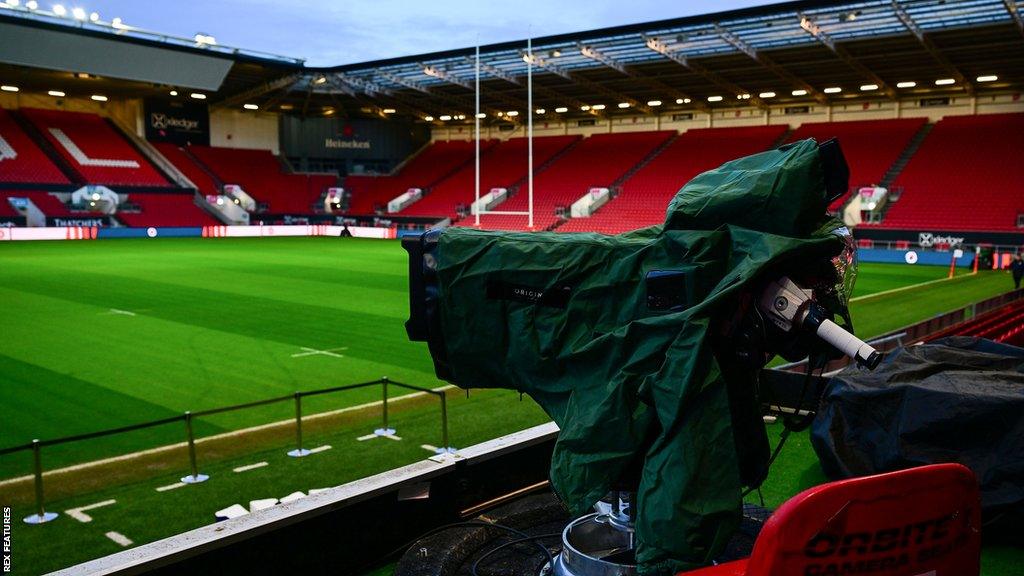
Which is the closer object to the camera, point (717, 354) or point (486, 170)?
point (717, 354)

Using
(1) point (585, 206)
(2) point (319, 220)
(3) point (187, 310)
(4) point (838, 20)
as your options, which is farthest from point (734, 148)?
(3) point (187, 310)

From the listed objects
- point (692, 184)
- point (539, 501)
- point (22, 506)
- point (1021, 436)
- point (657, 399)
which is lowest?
point (22, 506)

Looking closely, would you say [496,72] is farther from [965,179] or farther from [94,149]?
[94,149]

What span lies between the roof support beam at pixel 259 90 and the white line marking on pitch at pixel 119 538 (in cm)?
4603

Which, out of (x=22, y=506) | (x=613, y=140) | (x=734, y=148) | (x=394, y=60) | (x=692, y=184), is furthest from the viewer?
(x=613, y=140)

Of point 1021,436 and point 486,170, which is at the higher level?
point 486,170

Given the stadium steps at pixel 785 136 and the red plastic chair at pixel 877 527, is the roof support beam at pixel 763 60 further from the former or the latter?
the red plastic chair at pixel 877 527

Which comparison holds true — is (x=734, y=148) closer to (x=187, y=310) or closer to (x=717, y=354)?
(x=187, y=310)

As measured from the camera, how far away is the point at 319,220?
56875 millimetres

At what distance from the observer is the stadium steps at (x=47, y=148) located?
4904cm

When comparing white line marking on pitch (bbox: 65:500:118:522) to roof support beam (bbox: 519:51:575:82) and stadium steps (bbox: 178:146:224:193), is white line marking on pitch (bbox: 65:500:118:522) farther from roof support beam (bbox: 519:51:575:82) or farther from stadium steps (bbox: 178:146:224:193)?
stadium steps (bbox: 178:146:224:193)

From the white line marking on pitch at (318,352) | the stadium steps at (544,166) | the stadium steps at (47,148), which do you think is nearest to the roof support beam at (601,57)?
the stadium steps at (544,166)

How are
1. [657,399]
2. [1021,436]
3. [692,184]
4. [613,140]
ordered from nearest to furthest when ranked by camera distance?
[657,399]
[692,184]
[1021,436]
[613,140]

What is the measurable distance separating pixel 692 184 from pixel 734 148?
151 ft
